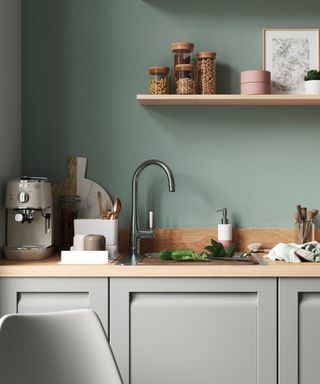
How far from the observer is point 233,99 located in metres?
3.10

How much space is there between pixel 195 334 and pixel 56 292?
59 centimetres

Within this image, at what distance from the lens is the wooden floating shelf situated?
3068 millimetres

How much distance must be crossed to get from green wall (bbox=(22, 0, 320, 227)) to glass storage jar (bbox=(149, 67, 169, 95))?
0.57 feet

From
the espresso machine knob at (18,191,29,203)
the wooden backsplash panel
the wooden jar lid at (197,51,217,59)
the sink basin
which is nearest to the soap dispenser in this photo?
the wooden backsplash panel

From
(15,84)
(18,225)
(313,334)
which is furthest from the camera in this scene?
(15,84)

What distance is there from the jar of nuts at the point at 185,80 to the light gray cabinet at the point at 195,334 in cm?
93

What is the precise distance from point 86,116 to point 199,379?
141 centimetres

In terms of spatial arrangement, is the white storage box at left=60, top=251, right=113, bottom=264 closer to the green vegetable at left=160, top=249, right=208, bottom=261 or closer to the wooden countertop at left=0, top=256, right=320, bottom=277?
the wooden countertop at left=0, top=256, right=320, bottom=277

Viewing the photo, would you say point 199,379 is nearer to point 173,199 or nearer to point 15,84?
point 173,199

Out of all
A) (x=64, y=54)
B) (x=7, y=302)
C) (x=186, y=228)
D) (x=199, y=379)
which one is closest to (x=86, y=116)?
(x=64, y=54)

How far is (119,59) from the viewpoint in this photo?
131 inches

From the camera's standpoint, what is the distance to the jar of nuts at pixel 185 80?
10.2 feet

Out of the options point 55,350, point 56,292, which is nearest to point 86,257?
point 56,292

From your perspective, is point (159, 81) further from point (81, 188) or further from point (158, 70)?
point (81, 188)
